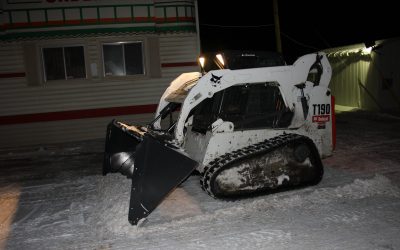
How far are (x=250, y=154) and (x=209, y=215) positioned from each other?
101 cm

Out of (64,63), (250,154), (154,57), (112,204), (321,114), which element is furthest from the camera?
(154,57)

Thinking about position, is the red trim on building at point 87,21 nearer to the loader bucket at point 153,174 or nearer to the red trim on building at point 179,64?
the red trim on building at point 179,64


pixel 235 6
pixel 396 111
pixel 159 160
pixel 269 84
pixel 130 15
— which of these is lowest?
pixel 396 111

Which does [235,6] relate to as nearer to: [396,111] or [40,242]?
[396,111]

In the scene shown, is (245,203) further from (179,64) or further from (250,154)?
(179,64)

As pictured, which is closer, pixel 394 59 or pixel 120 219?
pixel 120 219

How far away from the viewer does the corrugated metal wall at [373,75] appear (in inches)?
587

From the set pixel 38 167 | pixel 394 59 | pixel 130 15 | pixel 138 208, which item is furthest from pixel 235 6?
pixel 138 208

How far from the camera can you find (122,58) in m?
12.0

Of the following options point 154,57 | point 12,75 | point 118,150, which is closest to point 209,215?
point 118,150

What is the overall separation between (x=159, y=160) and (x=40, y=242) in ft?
5.68

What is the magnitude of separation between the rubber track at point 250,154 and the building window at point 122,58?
7314 mm

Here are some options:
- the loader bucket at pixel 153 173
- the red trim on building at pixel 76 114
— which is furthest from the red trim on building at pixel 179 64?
the loader bucket at pixel 153 173

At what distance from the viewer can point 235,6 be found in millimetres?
51750
